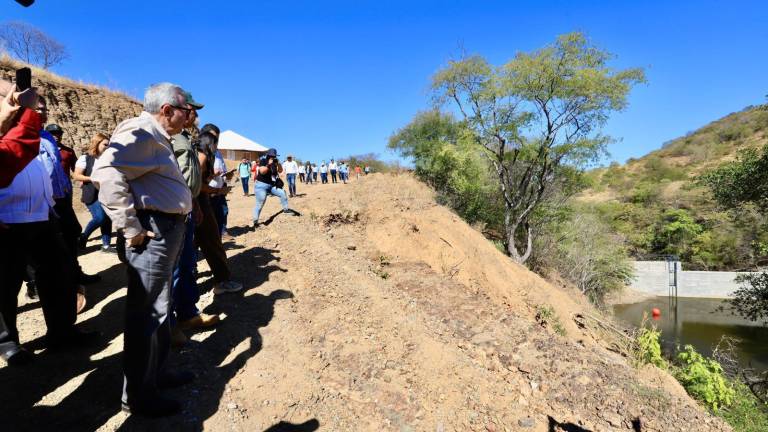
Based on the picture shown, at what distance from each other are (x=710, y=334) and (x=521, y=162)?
17.0 meters

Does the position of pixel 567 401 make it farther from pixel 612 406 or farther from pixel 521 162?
pixel 521 162

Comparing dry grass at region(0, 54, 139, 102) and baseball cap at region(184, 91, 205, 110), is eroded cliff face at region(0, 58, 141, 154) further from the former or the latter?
baseball cap at region(184, 91, 205, 110)

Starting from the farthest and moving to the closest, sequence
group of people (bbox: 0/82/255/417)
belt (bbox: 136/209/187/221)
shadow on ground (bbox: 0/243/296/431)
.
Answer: shadow on ground (bbox: 0/243/296/431)
belt (bbox: 136/209/187/221)
group of people (bbox: 0/82/255/417)

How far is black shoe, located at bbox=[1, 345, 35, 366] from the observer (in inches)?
102

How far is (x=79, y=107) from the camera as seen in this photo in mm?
15188

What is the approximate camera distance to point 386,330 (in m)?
3.82

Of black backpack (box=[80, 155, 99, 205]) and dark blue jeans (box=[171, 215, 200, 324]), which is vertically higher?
black backpack (box=[80, 155, 99, 205])

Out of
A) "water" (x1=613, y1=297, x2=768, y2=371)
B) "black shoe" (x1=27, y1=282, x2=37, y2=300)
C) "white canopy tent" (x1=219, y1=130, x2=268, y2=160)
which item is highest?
"white canopy tent" (x1=219, y1=130, x2=268, y2=160)

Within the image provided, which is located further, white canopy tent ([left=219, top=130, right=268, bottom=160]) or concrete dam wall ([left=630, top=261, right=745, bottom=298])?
concrete dam wall ([left=630, top=261, right=745, bottom=298])

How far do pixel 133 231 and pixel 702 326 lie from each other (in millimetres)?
32003

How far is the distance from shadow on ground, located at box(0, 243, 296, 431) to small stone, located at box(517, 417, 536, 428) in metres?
1.63

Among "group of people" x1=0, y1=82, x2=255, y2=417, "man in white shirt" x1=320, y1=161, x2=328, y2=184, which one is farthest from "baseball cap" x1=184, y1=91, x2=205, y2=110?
"man in white shirt" x1=320, y1=161, x2=328, y2=184

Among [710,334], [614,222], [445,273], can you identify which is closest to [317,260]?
[445,273]

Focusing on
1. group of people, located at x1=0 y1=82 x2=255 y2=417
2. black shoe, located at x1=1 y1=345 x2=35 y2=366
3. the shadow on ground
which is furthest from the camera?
black shoe, located at x1=1 y1=345 x2=35 y2=366
